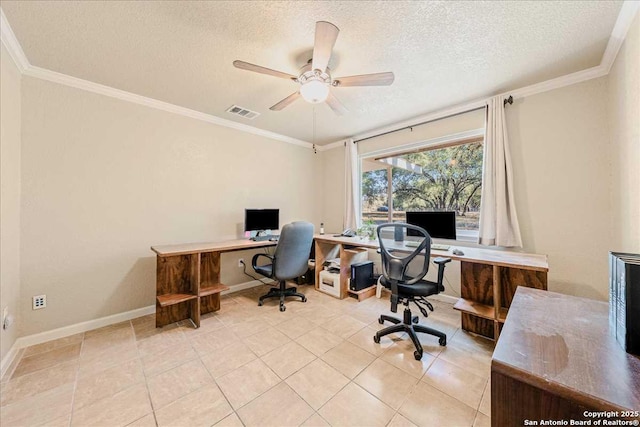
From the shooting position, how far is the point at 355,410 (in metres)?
1.40

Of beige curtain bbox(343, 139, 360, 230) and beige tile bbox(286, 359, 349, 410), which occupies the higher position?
beige curtain bbox(343, 139, 360, 230)

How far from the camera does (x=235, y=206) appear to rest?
3.52 metres

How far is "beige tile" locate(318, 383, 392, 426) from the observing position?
1.33 m

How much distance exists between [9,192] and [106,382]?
1.72 meters

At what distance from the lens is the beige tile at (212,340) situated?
202 cm

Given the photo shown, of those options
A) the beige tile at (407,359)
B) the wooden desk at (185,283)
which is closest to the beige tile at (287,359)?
the beige tile at (407,359)

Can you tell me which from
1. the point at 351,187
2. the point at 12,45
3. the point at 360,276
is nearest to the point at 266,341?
the point at 360,276

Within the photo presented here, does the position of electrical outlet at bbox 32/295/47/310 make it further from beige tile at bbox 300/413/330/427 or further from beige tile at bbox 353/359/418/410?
beige tile at bbox 353/359/418/410

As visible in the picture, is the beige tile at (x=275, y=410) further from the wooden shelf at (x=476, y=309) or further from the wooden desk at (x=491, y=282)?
the wooden shelf at (x=476, y=309)

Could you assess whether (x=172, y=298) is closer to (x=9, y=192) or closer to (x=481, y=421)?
(x=9, y=192)

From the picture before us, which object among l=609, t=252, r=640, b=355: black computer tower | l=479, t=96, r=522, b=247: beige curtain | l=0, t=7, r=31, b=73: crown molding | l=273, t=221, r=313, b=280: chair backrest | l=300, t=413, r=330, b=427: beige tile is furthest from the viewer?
l=273, t=221, r=313, b=280: chair backrest

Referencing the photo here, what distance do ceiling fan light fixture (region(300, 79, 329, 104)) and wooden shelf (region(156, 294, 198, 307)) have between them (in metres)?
2.30

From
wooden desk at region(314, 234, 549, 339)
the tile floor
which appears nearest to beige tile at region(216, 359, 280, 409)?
the tile floor

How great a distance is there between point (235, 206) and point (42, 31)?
2333 millimetres
